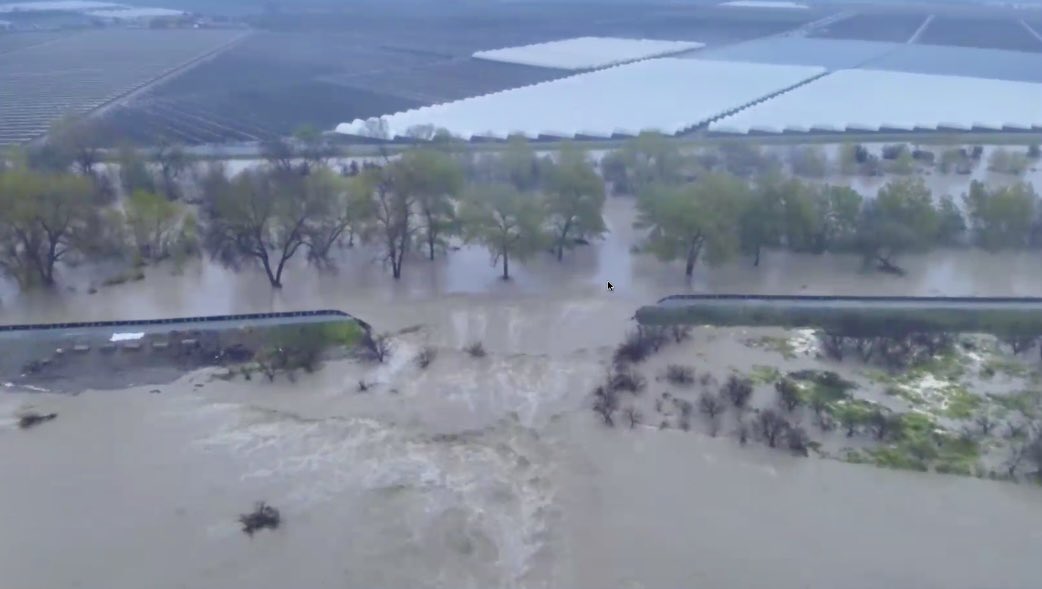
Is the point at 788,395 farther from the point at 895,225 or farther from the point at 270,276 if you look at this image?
the point at 270,276

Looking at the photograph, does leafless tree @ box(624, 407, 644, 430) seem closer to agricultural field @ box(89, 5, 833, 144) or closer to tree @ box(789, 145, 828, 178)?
tree @ box(789, 145, 828, 178)

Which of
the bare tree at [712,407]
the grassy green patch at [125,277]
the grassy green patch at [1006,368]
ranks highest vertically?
the grassy green patch at [125,277]

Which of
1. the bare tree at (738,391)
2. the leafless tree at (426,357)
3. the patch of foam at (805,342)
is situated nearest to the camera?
the bare tree at (738,391)

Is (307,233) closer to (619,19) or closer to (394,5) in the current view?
(619,19)

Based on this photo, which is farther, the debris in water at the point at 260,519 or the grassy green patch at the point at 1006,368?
the grassy green patch at the point at 1006,368

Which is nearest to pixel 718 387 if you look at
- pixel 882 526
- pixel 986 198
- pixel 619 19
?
pixel 882 526

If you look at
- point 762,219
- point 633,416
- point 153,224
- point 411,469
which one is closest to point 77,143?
point 153,224

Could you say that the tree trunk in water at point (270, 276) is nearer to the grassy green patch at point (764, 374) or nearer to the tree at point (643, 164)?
the grassy green patch at point (764, 374)

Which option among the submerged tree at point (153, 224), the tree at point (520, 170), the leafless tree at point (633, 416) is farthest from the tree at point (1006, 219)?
the submerged tree at point (153, 224)
